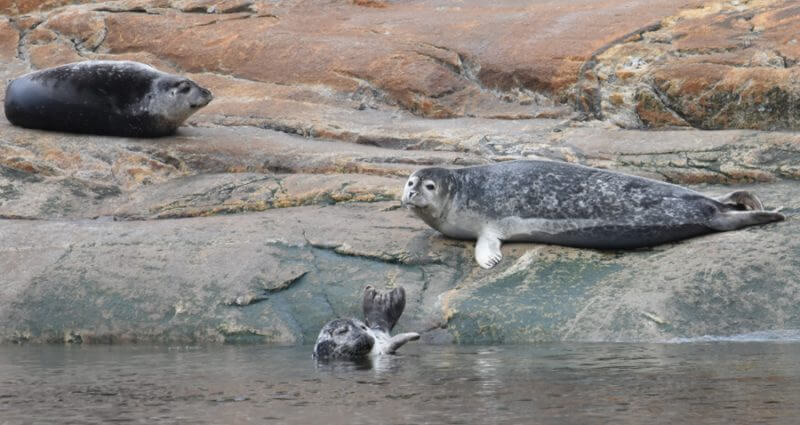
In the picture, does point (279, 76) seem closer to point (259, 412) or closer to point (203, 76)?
point (203, 76)

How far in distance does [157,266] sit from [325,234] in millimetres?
1143

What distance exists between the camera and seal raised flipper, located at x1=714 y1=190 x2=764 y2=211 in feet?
27.5

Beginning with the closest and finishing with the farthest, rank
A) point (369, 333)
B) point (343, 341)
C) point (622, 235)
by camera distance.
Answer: point (343, 341) < point (369, 333) < point (622, 235)

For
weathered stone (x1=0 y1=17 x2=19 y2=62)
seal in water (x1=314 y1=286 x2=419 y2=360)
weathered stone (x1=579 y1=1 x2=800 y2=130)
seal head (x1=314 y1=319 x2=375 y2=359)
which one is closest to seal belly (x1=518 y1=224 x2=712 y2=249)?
seal in water (x1=314 y1=286 x2=419 y2=360)

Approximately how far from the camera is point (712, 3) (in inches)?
512

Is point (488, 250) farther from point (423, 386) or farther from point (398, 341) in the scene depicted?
point (423, 386)

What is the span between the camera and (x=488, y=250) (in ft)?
27.5

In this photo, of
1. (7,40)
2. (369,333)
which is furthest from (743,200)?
(7,40)

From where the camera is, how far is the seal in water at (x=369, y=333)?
6.86 meters

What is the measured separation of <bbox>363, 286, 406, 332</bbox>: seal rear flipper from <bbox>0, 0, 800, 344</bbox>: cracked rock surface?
0.96ft

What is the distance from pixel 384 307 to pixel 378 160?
3.15 metres

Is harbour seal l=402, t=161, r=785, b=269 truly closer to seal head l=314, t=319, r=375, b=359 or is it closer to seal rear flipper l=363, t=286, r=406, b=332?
seal rear flipper l=363, t=286, r=406, b=332

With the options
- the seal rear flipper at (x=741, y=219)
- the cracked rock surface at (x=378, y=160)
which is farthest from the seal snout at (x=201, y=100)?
the seal rear flipper at (x=741, y=219)

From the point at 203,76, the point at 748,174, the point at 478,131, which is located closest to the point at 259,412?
the point at 748,174
